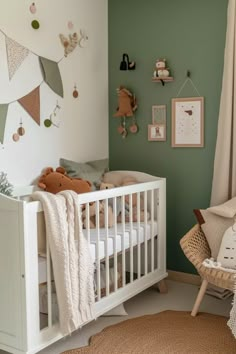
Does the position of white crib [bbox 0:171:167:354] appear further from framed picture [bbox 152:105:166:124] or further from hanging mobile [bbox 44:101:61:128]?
framed picture [bbox 152:105:166:124]

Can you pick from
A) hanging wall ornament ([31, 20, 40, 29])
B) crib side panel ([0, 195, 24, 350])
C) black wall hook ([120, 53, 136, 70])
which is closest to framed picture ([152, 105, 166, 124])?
black wall hook ([120, 53, 136, 70])

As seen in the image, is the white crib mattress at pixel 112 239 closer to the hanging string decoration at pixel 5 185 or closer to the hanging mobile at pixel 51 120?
the hanging string decoration at pixel 5 185

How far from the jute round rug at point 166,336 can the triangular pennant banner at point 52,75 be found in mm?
1583

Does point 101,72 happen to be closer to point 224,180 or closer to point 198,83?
point 198,83

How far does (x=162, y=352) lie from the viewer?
7.39 feet

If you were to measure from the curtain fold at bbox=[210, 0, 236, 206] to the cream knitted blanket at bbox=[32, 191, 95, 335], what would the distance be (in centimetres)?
115

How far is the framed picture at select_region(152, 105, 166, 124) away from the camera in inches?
130

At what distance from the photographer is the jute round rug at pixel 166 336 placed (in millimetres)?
2281

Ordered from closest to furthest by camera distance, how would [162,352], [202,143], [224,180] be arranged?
[162,352]
[224,180]
[202,143]

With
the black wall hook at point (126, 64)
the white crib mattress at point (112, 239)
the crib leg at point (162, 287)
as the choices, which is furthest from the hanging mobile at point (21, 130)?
the crib leg at point (162, 287)

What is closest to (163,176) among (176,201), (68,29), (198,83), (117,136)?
(176,201)

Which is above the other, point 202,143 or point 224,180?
point 202,143

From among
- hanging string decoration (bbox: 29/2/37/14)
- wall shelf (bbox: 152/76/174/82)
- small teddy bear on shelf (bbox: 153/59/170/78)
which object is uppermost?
hanging string decoration (bbox: 29/2/37/14)

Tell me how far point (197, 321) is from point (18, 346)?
1.09m
